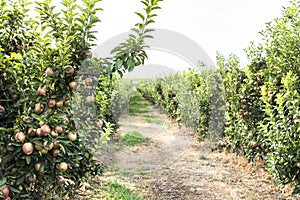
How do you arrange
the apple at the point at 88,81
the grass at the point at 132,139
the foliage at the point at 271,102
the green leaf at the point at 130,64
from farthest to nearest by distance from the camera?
1. the grass at the point at 132,139
2. the foliage at the point at 271,102
3. the apple at the point at 88,81
4. the green leaf at the point at 130,64

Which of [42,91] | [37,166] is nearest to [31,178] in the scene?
[37,166]

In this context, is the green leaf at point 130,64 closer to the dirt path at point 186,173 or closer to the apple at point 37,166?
the apple at point 37,166

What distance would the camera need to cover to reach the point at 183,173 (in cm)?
649

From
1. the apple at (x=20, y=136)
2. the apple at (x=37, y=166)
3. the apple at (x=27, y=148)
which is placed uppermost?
the apple at (x=20, y=136)

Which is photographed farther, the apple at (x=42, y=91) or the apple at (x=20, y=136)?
the apple at (x=42, y=91)

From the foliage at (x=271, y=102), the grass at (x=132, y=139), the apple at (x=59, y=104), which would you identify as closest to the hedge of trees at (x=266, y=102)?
the foliage at (x=271, y=102)

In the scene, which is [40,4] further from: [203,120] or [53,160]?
[203,120]

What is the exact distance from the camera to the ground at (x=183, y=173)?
5230 millimetres

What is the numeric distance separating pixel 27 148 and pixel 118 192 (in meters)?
2.86

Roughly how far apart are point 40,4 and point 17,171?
1343 mm

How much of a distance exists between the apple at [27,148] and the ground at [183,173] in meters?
2.16

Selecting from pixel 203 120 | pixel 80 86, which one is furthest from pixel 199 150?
pixel 80 86

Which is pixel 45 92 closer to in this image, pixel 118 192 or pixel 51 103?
pixel 51 103

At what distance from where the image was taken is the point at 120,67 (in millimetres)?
2850
